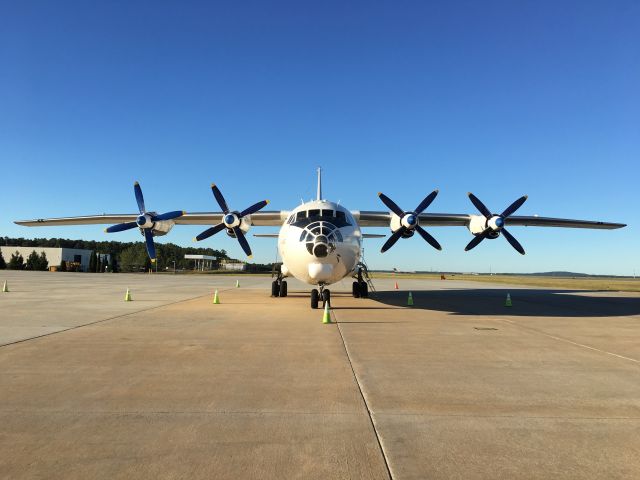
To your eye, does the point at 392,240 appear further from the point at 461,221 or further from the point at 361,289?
the point at 461,221

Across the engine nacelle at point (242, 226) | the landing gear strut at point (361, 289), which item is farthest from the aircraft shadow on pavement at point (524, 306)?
the engine nacelle at point (242, 226)

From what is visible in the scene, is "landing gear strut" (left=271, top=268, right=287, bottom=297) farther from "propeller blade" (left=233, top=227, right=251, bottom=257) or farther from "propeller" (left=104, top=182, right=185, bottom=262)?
"propeller" (left=104, top=182, right=185, bottom=262)

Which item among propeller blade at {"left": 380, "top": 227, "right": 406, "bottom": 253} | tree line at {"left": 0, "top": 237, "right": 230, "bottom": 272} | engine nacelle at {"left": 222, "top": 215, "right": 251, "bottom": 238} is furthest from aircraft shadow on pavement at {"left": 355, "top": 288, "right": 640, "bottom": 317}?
tree line at {"left": 0, "top": 237, "right": 230, "bottom": 272}

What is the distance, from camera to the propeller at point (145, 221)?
2275 cm

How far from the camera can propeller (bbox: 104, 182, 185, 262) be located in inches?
896

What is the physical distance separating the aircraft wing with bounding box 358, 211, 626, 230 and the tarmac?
1384 centimetres

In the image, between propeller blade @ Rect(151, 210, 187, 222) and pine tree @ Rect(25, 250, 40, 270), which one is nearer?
A: propeller blade @ Rect(151, 210, 187, 222)

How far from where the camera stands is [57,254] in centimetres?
8100

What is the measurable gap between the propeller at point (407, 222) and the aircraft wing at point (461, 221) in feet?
8.91

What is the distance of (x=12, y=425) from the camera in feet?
13.0

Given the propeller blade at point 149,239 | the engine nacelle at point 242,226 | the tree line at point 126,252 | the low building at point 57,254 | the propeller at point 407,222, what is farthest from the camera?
the tree line at point 126,252

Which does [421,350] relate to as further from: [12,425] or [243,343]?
[12,425]

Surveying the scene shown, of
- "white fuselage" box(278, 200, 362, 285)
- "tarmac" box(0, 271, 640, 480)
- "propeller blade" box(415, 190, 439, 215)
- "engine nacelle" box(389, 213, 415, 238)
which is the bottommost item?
"tarmac" box(0, 271, 640, 480)

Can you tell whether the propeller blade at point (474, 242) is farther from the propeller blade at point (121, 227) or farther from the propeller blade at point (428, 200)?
the propeller blade at point (121, 227)
